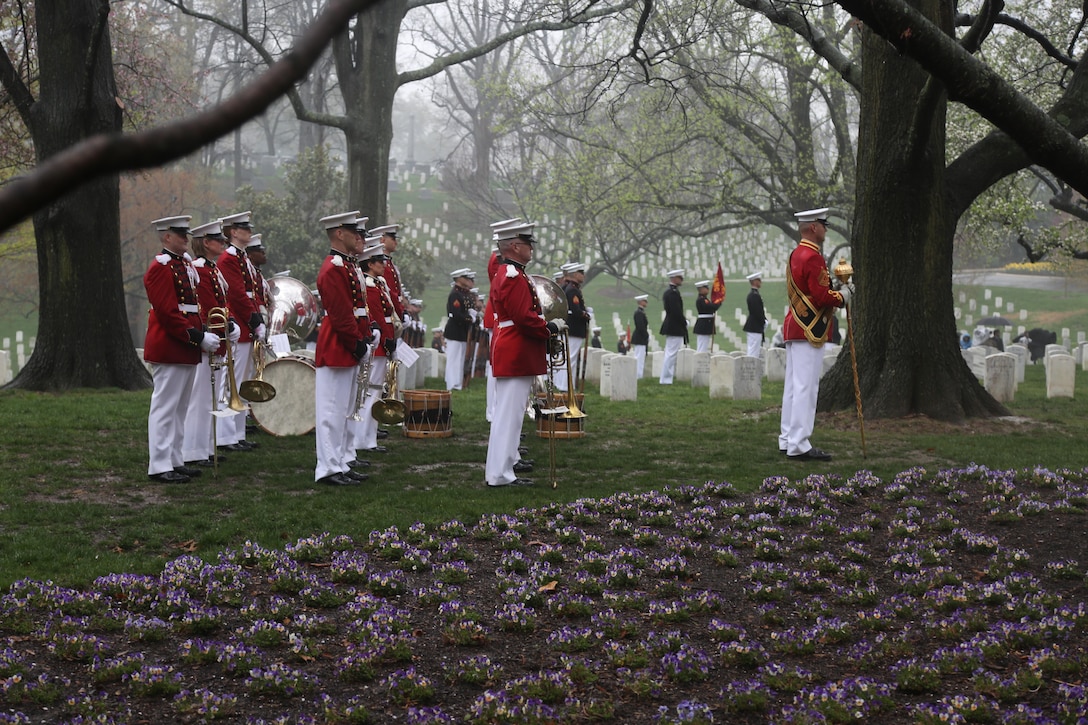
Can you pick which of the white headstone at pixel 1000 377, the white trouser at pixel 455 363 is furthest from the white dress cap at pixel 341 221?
the white headstone at pixel 1000 377

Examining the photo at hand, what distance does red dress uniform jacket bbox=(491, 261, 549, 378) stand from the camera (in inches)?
389

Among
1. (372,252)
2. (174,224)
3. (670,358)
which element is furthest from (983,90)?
(670,358)

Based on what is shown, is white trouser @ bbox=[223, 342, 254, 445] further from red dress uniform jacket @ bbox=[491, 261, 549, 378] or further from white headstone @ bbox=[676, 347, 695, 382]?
white headstone @ bbox=[676, 347, 695, 382]

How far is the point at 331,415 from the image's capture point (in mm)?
10102

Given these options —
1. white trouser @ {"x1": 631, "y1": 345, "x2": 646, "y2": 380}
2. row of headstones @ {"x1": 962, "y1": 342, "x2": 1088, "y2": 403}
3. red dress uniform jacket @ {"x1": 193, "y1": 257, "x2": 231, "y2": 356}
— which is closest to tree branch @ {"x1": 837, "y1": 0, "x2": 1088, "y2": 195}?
red dress uniform jacket @ {"x1": 193, "y1": 257, "x2": 231, "y2": 356}

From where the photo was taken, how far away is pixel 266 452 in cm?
1179

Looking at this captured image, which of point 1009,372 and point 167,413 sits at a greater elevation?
point 1009,372

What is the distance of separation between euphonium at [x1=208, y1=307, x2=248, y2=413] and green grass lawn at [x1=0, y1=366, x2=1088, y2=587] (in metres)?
0.71

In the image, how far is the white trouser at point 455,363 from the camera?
20172mm

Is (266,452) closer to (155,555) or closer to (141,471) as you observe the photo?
(141,471)

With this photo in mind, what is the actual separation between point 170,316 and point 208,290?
97cm

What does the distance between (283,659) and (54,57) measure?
44.3 ft

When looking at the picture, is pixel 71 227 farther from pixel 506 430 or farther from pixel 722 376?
pixel 722 376

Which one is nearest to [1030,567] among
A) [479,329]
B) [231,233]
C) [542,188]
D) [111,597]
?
[111,597]
